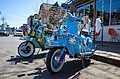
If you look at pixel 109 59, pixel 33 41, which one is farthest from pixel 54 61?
pixel 33 41

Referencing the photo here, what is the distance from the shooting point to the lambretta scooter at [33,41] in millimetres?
6973

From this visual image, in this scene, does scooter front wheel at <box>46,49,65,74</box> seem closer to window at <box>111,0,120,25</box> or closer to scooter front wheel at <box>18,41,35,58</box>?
scooter front wheel at <box>18,41,35,58</box>

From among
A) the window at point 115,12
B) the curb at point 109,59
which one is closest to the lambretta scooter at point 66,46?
the curb at point 109,59

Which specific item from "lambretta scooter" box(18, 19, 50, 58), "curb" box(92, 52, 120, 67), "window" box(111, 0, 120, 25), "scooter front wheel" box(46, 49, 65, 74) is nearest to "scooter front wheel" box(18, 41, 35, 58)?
"lambretta scooter" box(18, 19, 50, 58)

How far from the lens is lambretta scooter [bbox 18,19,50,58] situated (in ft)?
22.9

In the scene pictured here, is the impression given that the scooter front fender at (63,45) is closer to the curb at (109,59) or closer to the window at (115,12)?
the curb at (109,59)

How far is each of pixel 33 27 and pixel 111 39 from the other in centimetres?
611

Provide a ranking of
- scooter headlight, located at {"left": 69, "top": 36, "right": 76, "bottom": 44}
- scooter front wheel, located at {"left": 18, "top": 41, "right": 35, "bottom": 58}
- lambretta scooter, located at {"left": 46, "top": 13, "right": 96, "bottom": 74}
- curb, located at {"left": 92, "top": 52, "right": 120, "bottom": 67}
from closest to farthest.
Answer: lambretta scooter, located at {"left": 46, "top": 13, "right": 96, "bottom": 74}, scooter headlight, located at {"left": 69, "top": 36, "right": 76, "bottom": 44}, curb, located at {"left": 92, "top": 52, "right": 120, "bottom": 67}, scooter front wheel, located at {"left": 18, "top": 41, "right": 35, "bottom": 58}

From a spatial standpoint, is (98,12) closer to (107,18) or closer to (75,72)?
(107,18)

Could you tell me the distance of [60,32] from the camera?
4871 millimetres

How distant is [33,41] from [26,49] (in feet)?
1.41

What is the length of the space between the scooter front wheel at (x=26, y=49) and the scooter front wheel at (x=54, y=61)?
2.59m

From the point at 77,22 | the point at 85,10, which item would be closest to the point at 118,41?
the point at 85,10

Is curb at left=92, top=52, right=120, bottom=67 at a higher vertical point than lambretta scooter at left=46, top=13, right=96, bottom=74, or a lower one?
lower
